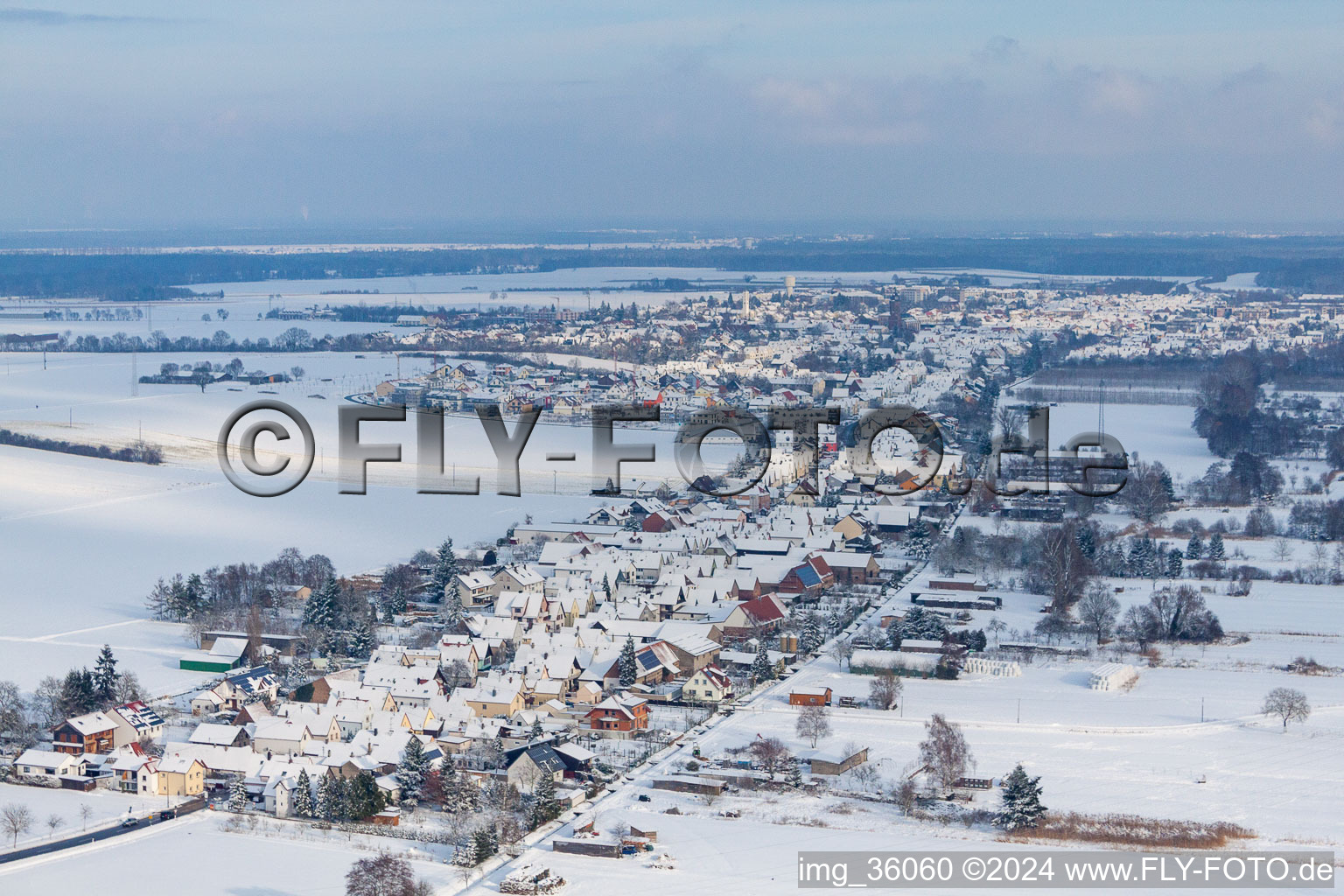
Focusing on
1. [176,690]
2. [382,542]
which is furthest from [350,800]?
[382,542]

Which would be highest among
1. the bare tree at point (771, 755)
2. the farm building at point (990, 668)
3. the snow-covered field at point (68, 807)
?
the farm building at point (990, 668)

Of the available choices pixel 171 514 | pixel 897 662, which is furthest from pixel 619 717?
pixel 171 514

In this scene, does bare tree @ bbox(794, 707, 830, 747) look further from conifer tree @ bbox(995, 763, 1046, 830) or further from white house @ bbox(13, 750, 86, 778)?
white house @ bbox(13, 750, 86, 778)

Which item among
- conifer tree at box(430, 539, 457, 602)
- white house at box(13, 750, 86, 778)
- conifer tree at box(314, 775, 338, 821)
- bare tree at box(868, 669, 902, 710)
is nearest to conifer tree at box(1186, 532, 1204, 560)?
bare tree at box(868, 669, 902, 710)

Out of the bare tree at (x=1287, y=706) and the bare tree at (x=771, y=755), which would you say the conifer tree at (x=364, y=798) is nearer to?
the bare tree at (x=771, y=755)

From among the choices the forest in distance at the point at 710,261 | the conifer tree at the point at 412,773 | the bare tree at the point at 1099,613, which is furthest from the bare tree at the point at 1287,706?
the forest in distance at the point at 710,261

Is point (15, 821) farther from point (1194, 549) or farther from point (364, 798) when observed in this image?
point (1194, 549)
